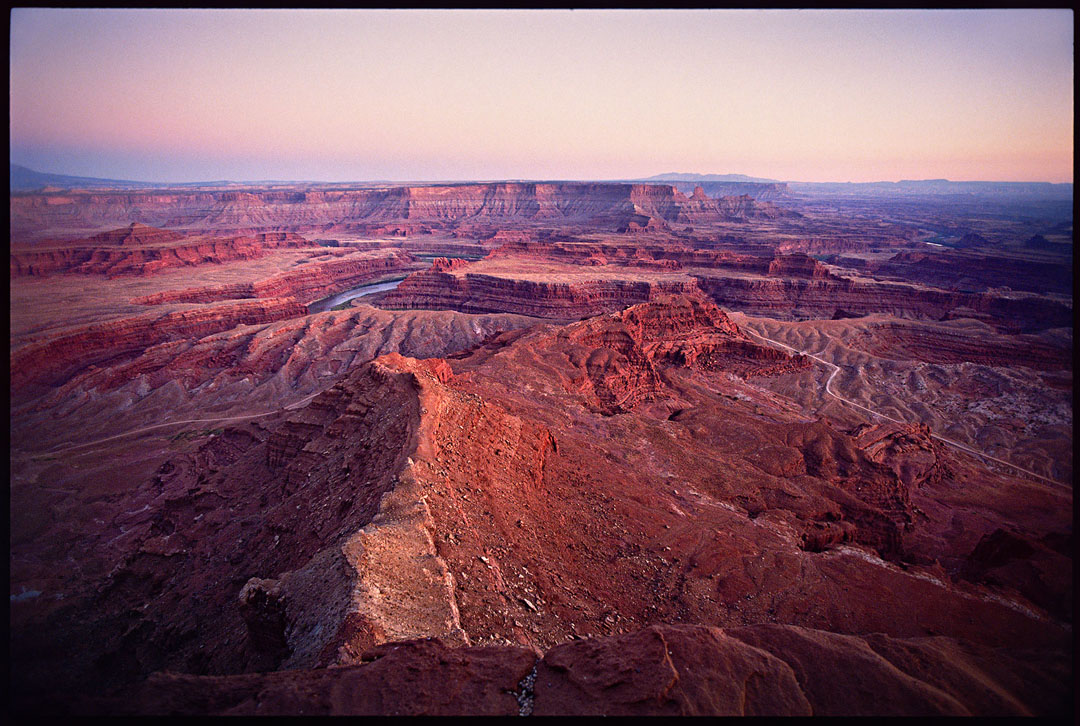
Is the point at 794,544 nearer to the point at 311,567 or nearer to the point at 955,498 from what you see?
the point at 311,567

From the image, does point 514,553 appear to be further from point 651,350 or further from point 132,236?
point 132,236

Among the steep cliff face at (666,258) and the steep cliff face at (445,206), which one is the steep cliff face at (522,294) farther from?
the steep cliff face at (445,206)

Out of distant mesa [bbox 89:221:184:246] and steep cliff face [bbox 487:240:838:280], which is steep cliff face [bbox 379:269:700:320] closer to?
steep cliff face [bbox 487:240:838:280]

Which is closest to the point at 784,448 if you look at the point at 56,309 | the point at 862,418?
the point at 862,418

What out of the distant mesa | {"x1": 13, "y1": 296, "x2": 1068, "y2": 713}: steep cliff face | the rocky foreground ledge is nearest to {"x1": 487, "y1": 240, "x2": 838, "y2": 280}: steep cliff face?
the distant mesa

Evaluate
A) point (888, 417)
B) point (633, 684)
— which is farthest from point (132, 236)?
point (633, 684)

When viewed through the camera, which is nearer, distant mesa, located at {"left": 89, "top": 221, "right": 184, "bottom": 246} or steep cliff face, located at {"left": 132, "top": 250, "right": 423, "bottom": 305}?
steep cliff face, located at {"left": 132, "top": 250, "right": 423, "bottom": 305}
